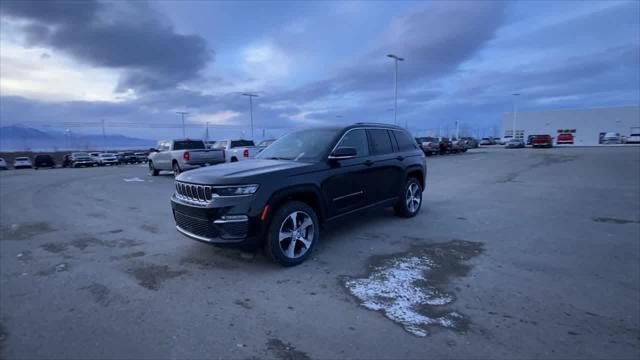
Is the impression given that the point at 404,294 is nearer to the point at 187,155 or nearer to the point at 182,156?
the point at 187,155

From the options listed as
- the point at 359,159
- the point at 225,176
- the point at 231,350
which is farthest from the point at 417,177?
the point at 231,350

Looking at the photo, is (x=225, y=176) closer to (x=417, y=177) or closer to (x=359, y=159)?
(x=359, y=159)

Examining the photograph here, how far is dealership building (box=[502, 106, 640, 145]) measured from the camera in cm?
6206

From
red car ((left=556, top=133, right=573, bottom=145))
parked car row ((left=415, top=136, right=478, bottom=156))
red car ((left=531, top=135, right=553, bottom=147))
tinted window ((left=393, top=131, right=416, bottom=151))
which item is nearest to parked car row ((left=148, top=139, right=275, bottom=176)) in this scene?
tinted window ((left=393, top=131, right=416, bottom=151))

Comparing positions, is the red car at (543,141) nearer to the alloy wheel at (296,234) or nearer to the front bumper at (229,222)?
the alloy wheel at (296,234)

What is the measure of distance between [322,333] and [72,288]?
2.97 m

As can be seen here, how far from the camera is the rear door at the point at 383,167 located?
18.7 feet

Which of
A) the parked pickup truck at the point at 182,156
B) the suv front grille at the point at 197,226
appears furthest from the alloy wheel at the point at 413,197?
the parked pickup truck at the point at 182,156

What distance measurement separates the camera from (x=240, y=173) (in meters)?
4.15

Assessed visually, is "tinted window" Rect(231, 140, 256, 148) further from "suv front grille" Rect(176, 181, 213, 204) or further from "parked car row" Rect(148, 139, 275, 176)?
"suv front grille" Rect(176, 181, 213, 204)

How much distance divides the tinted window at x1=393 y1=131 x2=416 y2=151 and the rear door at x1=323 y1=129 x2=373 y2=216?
1.15 m

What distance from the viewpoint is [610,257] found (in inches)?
179

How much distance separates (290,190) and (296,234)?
1.95 feet

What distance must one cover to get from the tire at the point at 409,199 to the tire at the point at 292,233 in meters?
2.49
